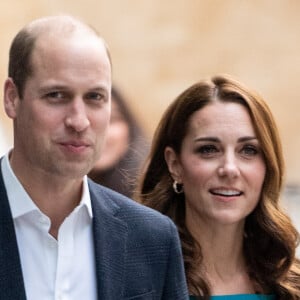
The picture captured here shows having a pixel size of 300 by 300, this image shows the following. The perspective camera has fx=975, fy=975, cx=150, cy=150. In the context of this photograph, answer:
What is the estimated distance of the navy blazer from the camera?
2336mm

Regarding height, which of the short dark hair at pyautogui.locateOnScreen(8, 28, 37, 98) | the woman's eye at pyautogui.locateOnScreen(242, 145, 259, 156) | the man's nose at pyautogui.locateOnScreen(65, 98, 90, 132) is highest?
the short dark hair at pyautogui.locateOnScreen(8, 28, 37, 98)

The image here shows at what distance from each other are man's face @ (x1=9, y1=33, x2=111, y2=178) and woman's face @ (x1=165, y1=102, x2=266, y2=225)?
88cm

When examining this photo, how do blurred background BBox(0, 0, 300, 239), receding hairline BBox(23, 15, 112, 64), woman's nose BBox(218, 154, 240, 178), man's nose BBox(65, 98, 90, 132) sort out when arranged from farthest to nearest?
1. blurred background BBox(0, 0, 300, 239)
2. woman's nose BBox(218, 154, 240, 178)
3. receding hairline BBox(23, 15, 112, 64)
4. man's nose BBox(65, 98, 90, 132)

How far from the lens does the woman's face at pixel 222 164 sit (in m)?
3.15

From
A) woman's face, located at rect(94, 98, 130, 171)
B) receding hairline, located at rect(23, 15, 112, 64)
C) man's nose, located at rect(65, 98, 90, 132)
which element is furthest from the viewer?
woman's face, located at rect(94, 98, 130, 171)

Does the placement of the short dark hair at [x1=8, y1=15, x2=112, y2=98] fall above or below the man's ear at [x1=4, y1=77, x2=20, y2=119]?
above

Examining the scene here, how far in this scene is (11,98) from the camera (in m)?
2.39

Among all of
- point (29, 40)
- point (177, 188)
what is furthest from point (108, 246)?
point (177, 188)

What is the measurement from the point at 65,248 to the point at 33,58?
466 mm

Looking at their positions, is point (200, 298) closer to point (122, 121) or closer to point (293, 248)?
point (293, 248)

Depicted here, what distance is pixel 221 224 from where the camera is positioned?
10.6ft

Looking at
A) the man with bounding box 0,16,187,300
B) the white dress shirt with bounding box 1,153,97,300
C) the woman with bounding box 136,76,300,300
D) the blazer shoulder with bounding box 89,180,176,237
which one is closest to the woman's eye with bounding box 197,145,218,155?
the woman with bounding box 136,76,300,300

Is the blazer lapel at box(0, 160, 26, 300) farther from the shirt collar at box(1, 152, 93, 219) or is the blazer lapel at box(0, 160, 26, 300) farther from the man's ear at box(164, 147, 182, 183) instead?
the man's ear at box(164, 147, 182, 183)

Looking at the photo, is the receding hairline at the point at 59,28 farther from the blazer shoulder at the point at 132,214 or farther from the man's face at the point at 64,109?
the blazer shoulder at the point at 132,214
